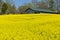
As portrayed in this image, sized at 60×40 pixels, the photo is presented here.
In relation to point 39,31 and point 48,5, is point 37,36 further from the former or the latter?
point 48,5

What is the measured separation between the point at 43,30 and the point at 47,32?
31 cm

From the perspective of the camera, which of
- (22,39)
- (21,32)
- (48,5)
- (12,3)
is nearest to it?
(22,39)

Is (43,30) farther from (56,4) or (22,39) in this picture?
(56,4)

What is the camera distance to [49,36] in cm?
748

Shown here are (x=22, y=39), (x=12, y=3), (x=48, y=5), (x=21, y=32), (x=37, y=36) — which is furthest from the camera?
(x=48, y=5)

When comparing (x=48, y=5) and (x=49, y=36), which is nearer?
(x=49, y=36)

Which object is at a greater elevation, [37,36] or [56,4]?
[37,36]

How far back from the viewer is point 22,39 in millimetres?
6898

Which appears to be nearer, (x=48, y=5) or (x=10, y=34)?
(x=10, y=34)

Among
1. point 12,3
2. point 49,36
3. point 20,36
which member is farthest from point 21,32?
point 12,3

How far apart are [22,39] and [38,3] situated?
152 ft

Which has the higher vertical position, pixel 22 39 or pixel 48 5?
pixel 22 39

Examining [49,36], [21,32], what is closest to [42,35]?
[49,36]

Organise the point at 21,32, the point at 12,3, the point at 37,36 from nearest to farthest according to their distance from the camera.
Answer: the point at 37,36, the point at 21,32, the point at 12,3
